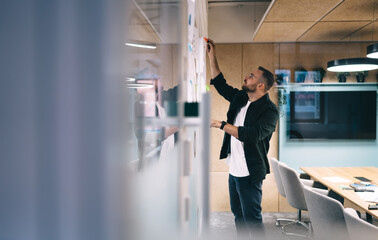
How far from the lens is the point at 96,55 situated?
54 cm

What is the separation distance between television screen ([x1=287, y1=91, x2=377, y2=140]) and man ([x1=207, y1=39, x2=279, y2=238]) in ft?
4.04

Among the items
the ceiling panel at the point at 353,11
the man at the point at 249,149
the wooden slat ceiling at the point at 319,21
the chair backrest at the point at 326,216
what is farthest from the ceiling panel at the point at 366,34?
the chair backrest at the point at 326,216

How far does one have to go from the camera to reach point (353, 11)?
3041 mm

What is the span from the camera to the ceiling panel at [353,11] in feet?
9.23

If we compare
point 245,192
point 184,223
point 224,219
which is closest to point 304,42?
point 245,192

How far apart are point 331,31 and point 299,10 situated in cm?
108

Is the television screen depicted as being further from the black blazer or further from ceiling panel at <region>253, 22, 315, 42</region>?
the black blazer

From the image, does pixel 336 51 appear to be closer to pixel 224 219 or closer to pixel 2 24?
pixel 224 219

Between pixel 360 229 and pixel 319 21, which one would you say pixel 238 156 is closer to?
pixel 360 229

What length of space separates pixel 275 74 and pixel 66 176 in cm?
393

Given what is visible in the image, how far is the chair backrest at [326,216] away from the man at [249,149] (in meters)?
0.64

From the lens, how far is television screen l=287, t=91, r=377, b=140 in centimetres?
401

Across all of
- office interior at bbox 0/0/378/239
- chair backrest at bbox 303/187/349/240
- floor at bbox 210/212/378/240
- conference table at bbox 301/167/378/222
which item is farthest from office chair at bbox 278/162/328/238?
office interior at bbox 0/0/378/239

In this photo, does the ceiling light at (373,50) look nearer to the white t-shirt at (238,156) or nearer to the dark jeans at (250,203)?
the white t-shirt at (238,156)
